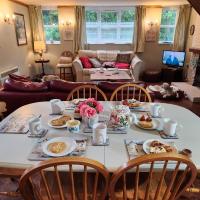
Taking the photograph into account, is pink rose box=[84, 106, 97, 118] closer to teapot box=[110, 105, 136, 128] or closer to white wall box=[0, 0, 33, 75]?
teapot box=[110, 105, 136, 128]

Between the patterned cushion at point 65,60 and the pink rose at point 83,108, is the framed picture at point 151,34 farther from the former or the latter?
the pink rose at point 83,108

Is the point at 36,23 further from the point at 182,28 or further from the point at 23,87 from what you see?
the point at 182,28

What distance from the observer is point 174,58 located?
19.1 feet

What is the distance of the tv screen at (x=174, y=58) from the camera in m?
5.67

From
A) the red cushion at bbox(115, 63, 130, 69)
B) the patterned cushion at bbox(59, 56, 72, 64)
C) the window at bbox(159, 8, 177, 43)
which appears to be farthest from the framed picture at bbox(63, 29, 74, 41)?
the window at bbox(159, 8, 177, 43)

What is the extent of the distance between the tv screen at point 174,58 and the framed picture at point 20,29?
4432mm

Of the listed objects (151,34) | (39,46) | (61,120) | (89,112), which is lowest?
(61,120)

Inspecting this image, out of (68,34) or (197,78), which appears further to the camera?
(68,34)

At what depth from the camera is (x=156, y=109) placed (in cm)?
165

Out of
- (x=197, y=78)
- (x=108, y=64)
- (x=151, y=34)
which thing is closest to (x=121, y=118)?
(x=197, y=78)

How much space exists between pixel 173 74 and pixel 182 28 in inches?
62.4

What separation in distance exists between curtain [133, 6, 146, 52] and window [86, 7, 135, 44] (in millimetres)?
230

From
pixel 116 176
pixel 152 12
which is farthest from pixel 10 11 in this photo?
pixel 116 176

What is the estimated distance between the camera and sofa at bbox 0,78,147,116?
2531 millimetres
